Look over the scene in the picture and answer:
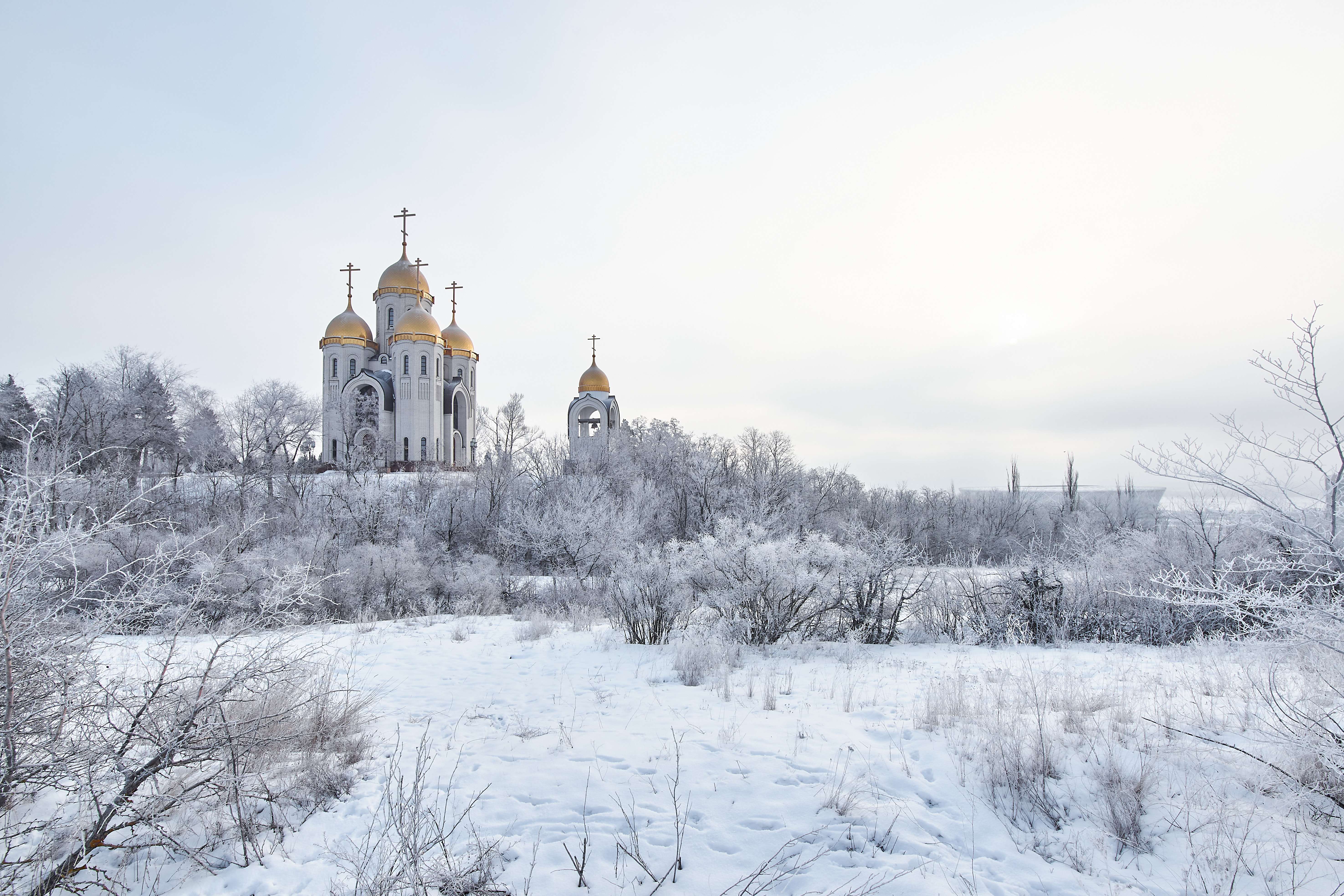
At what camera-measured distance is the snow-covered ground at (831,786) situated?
3.33 metres

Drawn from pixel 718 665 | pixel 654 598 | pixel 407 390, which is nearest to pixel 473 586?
pixel 654 598

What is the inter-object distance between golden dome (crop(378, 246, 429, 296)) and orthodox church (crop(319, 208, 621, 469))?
0.06 metres

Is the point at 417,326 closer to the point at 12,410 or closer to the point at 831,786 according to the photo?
the point at 12,410

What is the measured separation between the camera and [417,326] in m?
39.5

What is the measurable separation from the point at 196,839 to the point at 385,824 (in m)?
1.24

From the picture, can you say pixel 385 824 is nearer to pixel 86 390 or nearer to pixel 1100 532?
pixel 1100 532

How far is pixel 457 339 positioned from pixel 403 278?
531cm

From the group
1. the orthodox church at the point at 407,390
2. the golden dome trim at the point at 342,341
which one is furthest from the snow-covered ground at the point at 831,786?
the golden dome trim at the point at 342,341

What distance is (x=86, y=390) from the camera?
31.6 meters

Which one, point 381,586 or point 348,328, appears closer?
point 381,586

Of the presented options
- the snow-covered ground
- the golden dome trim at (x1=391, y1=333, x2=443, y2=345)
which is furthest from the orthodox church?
the snow-covered ground

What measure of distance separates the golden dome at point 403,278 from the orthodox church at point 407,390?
55 mm

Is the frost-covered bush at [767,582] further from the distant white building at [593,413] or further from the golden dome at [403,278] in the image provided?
the golden dome at [403,278]

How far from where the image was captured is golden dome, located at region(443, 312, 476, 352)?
4472cm
